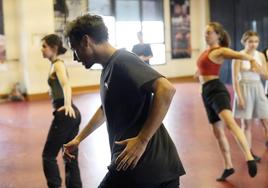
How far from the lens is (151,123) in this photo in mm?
1735

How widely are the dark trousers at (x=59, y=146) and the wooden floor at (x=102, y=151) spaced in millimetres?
455

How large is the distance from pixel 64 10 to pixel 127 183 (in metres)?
9.89

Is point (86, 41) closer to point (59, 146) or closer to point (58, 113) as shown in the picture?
point (58, 113)

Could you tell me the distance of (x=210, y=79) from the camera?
3834 millimetres

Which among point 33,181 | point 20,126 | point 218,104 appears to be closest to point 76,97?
point 20,126

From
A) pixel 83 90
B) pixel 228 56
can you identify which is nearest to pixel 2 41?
pixel 83 90

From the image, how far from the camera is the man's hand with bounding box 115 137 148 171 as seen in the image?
1.75 meters

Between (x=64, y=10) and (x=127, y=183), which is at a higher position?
(x=64, y=10)

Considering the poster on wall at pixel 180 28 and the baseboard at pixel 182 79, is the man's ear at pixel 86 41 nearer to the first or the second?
the baseboard at pixel 182 79

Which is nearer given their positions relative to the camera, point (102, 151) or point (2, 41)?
point (102, 151)

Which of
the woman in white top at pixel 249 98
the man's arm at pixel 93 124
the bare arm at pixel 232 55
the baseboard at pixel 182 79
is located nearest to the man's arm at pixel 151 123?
the man's arm at pixel 93 124

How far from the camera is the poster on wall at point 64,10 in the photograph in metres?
11.1

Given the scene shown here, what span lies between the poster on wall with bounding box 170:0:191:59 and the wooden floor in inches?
204

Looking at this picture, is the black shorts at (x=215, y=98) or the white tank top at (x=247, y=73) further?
the white tank top at (x=247, y=73)
